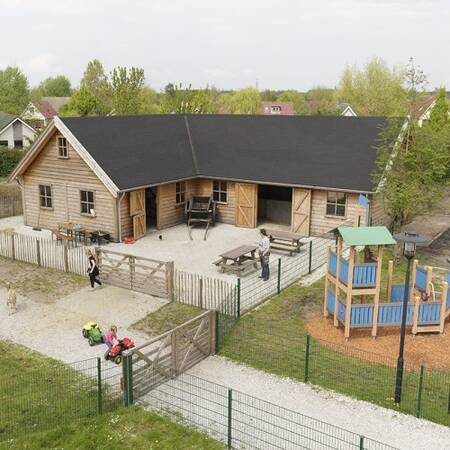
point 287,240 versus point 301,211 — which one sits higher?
point 301,211

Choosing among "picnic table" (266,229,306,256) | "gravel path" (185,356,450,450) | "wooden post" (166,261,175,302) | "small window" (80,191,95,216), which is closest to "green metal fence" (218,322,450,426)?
"gravel path" (185,356,450,450)

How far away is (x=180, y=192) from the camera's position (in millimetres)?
29578

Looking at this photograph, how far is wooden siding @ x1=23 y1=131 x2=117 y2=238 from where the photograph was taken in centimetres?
2606

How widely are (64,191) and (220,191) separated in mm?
8018

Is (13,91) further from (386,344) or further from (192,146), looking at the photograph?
(386,344)

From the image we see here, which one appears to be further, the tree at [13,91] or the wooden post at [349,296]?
the tree at [13,91]

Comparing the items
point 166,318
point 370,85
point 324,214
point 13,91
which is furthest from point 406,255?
point 13,91

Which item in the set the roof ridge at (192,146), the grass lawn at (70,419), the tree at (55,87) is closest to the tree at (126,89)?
the roof ridge at (192,146)

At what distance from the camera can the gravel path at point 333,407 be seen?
1139cm

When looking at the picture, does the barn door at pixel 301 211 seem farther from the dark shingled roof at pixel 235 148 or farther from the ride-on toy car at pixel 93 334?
the ride-on toy car at pixel 93 334

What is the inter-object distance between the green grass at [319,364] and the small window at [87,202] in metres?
12.0

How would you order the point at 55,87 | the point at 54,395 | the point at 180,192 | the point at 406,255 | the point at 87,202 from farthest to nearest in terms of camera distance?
the point at 55,87 < the point at 180,192 < the point at 87,202 < the point at 54,395 < the point at 406,255

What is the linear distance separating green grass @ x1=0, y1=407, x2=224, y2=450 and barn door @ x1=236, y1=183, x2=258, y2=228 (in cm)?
1779

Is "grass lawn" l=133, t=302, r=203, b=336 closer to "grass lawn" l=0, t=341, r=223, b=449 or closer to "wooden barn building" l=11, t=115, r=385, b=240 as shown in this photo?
"grass lawn" l=0, t=341, r=223, b=449
